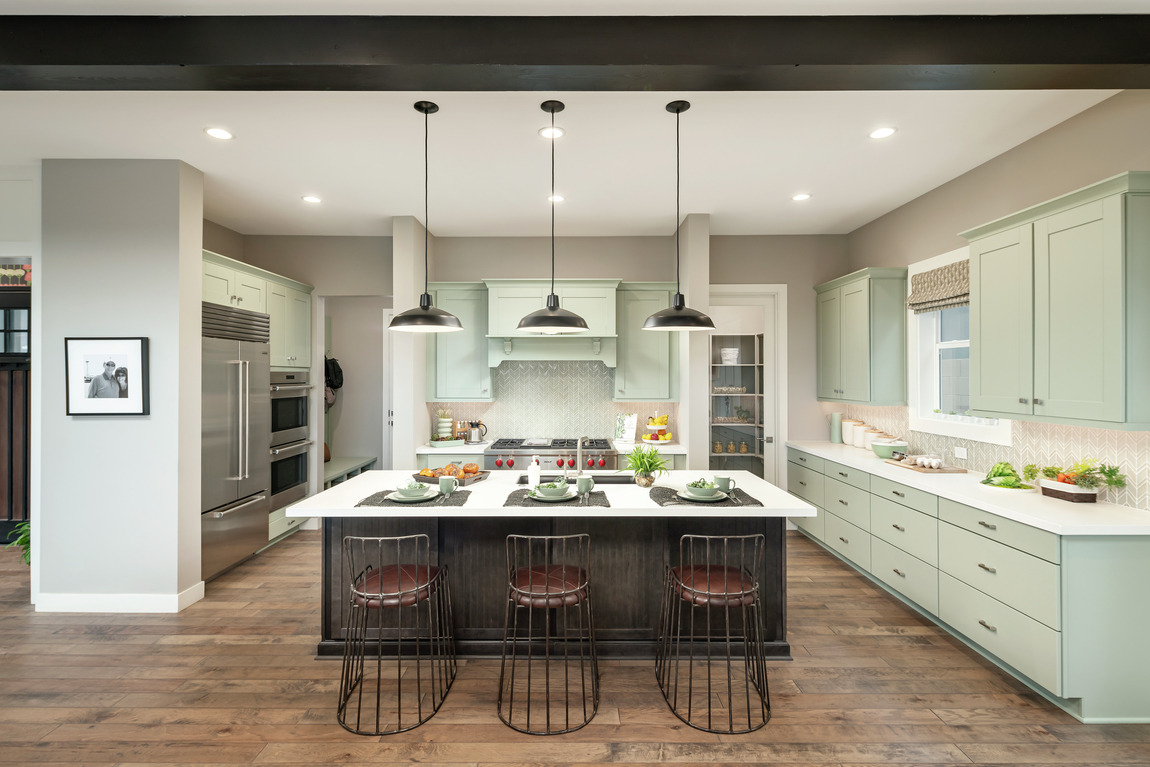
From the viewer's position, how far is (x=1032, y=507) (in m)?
2.65

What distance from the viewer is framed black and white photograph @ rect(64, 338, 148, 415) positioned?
349 centimetres

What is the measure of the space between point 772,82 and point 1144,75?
1.44 meters

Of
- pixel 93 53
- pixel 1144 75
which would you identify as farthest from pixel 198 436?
pixel 1144 75

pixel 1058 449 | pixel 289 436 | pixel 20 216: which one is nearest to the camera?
pixel 1058 449

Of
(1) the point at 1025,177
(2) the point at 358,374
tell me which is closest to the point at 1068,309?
(1) the point at 1025,177

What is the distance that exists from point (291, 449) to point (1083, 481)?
18.2ft

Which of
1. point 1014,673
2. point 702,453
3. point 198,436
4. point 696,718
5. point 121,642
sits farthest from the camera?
point 702,453

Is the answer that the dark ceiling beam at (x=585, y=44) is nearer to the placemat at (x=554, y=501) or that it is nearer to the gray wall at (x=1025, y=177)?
the gray wall at (x=1025, y=177)

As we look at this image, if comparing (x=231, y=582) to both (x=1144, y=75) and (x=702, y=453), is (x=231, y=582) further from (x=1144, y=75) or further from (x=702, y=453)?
(x=1144, y=75)

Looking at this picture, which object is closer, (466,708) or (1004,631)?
(466,708)

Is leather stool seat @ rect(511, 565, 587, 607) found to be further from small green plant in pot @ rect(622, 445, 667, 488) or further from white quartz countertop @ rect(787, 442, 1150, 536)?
white quartz countertop @ rect(787, 442, 1150, 536)

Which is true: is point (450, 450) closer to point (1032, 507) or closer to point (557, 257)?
point (557, 257)

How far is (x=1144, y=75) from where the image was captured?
2.21 m

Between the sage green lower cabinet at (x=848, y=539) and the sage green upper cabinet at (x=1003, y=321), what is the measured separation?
131 centimetres
